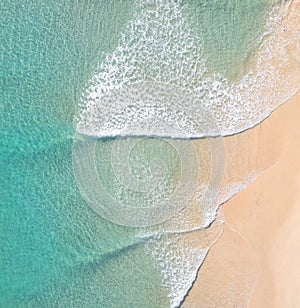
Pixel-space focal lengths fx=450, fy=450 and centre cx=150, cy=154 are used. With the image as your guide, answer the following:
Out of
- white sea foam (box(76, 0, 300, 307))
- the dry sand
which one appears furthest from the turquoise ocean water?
the dry sand

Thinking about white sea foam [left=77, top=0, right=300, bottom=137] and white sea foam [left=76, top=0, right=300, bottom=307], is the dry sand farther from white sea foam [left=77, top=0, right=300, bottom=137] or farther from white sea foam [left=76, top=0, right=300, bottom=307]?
white sea foam [left=77, top=0, right=300, bottom=137]

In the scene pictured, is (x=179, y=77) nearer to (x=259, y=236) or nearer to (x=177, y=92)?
(x=177, y=92)

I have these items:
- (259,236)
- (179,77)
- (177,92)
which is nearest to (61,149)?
(177,92)

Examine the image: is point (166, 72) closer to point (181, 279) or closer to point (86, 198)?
point (86, 198)

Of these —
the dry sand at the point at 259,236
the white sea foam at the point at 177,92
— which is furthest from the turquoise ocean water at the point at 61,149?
the dry sand at the point at 259,236

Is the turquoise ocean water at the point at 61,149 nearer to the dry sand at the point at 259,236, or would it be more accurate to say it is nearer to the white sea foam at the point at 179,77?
the white sea foam at the point at 179,77

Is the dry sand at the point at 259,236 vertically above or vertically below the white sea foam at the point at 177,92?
below

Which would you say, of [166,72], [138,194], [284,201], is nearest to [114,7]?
[166,72]
